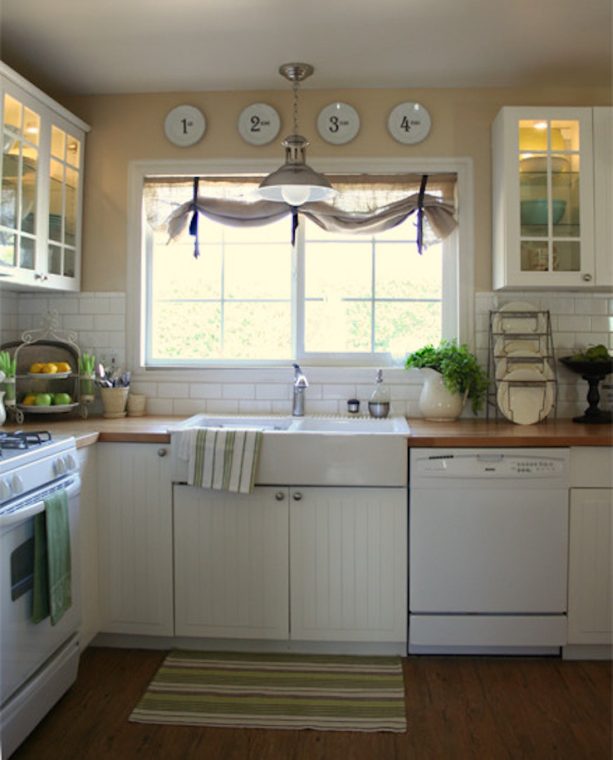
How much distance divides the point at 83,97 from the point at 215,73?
2.42 feet

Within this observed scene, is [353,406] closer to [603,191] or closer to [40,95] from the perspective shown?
[603,191]

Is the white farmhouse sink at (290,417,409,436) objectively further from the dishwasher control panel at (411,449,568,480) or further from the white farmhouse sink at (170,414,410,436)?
the dishwasher control panel at (411,449,568,480)

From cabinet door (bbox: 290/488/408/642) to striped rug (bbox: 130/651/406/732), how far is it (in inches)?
5.2

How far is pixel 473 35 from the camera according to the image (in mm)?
→ 2887

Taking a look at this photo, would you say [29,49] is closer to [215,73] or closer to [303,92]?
[215,73]

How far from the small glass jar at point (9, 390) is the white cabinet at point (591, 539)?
238 cm

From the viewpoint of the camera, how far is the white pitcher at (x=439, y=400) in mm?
3293

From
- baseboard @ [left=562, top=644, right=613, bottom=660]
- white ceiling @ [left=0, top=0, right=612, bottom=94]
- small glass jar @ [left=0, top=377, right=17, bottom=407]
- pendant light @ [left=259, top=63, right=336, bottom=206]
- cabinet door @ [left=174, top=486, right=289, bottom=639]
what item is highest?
white ceiling @ [left=0, top=0, right=612, bottom=94]

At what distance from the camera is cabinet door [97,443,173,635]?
9.42ft

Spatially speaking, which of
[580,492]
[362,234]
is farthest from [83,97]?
[580,492]

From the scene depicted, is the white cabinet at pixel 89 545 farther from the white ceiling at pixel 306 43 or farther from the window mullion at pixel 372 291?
the white ceiling at pixel 306 43

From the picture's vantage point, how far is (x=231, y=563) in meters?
2.85

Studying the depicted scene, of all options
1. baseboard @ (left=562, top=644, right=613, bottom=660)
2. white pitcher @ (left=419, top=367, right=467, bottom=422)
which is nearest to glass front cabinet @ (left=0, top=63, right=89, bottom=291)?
white pitcher @ (left=419, top=367, right=467, bottom=422)

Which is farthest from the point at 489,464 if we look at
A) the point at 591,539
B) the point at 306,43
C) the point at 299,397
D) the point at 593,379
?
the point at 306,43
